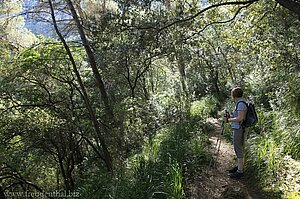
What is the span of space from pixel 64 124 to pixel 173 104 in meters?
4.77

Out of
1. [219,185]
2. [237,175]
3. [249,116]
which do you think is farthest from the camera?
[237,175]

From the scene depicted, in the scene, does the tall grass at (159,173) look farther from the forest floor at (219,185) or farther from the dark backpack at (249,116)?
the dark backpack at (249,116)

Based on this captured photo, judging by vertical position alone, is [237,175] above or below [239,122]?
below

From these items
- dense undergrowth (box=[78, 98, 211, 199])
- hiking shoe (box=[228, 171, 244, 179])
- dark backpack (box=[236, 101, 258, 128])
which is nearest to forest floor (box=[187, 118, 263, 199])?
hiking shoe (box=[228, 171, 244, 179])

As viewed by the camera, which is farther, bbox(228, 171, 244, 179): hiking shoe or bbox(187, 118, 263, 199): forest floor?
bbox(228, 171, 244, 179): hiking shoe

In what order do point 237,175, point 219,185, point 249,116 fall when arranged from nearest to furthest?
point 249,116 → point 219,185 → point 237,175

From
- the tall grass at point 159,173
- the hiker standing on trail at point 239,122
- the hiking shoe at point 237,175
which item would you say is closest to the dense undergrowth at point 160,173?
the tall grass at point 159,173

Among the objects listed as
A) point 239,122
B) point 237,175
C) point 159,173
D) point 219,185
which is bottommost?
point 219,185

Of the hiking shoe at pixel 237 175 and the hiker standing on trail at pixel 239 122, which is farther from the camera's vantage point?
the hiking shoe at pixel 237 175

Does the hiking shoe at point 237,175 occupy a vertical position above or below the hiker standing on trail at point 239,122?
below

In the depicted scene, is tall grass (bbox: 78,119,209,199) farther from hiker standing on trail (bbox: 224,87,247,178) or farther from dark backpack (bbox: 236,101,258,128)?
dark backpack (bbox: 236,101,258,128)

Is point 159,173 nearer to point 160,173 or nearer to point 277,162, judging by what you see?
point 160,173

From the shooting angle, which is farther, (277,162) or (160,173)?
(160,173)

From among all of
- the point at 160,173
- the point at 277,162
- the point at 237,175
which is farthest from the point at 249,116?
the point at 160,173
